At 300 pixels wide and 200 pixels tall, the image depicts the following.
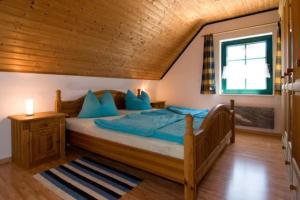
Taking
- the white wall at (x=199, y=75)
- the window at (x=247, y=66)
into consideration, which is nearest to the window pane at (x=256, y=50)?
the window at (x=247, y=66)

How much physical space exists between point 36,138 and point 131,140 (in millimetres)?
1359

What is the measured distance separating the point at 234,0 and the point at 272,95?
2.07 metres

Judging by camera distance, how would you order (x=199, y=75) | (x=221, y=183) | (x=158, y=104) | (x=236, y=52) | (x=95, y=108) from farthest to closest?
(x=158, y=104)
(x=199, y=75)
(x=236, y=52)
(x=95, y=108)
(x=221, y=183)

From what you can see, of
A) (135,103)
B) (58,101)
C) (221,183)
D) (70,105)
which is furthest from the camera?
(135,103)

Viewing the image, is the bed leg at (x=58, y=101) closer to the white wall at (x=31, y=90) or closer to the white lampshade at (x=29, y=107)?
the white wall at (x=31, y=90)

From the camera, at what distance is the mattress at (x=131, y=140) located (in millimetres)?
1710

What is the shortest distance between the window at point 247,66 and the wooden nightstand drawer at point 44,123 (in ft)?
12.1

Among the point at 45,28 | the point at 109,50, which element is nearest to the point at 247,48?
the point at 109,50

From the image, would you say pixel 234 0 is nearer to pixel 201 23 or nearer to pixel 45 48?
pixel 201 23

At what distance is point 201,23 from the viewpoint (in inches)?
167

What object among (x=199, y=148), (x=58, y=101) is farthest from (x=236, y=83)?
(x=58, y=101)

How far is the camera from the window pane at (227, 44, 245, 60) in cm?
407

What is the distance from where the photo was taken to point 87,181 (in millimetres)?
1989

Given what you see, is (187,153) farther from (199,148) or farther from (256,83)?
(256,83)
